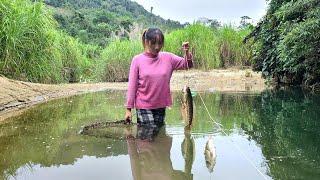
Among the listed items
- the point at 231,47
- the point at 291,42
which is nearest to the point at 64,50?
the point at 231,47

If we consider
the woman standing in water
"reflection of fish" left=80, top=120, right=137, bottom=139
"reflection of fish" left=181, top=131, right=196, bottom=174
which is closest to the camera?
"reflection of fish" left=181, top=131, right=196, bottom=174

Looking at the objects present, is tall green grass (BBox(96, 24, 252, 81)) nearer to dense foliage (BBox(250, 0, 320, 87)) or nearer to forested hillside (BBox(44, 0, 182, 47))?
dense foliage (BBox(250, 0, 320, 87))

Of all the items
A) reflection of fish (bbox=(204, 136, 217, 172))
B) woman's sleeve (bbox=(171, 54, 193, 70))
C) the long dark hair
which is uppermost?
the long dark hair

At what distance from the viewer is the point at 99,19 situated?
165 ft

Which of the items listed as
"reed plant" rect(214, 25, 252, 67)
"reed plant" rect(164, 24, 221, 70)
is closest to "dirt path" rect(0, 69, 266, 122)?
"reed plant" rect(164, 24, 221, 70)

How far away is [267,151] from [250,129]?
65.7 inches

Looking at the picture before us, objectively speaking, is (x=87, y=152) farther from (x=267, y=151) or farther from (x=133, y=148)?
(x=267, y=151)

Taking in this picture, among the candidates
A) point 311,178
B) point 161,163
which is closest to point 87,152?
point 161,163

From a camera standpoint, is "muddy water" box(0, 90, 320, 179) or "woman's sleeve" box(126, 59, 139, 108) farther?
"woman's sleeve" box(126, 59, 139, 108)

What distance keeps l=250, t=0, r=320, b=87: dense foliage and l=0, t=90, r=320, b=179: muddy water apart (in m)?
1.62

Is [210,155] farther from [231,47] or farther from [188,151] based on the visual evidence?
[231,47]

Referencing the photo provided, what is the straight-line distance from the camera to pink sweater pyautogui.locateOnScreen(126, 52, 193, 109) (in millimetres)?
6402

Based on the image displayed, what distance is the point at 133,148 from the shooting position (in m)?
6.29

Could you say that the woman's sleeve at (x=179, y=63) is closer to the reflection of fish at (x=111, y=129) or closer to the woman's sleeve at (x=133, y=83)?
the woman's sleeve at (x=133, y=83)
